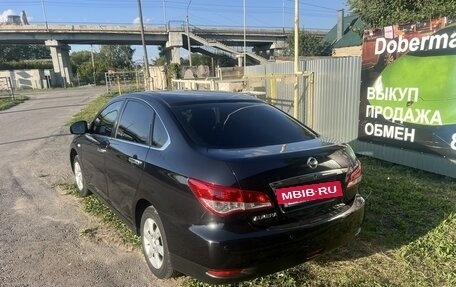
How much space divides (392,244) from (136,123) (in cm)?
282

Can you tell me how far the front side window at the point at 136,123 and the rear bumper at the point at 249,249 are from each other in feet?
3.85

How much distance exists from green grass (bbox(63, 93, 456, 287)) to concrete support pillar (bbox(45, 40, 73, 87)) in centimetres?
6452

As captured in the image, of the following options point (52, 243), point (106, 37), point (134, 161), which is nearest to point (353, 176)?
point (134, 161)

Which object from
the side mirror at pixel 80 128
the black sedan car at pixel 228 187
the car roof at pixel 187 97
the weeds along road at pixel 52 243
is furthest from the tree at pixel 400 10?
the weeds along road at pixel 52 243

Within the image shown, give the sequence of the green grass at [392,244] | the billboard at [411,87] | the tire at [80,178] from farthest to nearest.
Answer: the billboard at [411,87] → the tire at [80,178] → the green grass at [392,244]

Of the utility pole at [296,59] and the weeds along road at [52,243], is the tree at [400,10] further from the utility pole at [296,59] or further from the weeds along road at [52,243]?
the weeds along road at [52,243]

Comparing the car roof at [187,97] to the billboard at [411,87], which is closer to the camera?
the car roof at [187,97]

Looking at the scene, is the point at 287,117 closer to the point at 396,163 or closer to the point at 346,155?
the point at 346,155

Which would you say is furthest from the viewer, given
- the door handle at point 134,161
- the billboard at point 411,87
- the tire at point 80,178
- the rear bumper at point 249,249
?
→ the billboard at point 411,87

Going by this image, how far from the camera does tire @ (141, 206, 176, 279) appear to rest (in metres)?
3.07

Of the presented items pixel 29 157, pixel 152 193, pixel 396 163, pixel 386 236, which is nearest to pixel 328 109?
pixel 396 163

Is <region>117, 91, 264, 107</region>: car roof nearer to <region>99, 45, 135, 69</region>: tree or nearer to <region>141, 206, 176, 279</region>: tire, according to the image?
<region>141, 206, 176, 279</region>: tire

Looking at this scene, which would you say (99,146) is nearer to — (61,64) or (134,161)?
(134,161)

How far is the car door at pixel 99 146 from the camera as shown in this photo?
4.30 m
